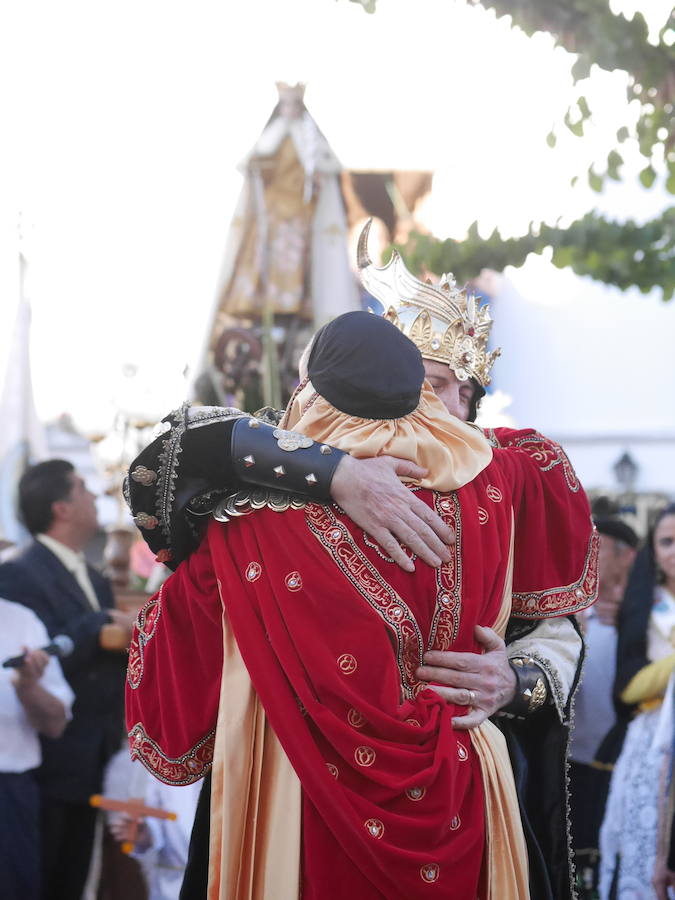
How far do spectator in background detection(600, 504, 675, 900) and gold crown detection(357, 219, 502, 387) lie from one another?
227cm

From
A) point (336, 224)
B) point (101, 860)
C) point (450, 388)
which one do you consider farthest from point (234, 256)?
point (450, 388)

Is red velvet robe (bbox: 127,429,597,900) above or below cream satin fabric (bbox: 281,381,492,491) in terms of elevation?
below

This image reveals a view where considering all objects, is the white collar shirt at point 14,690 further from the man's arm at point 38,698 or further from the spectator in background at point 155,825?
the spectator in background at point 155,825

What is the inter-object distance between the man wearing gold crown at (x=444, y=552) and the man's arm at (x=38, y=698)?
2054 millimetres

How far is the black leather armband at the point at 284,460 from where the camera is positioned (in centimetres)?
194

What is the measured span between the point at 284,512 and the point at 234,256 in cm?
954

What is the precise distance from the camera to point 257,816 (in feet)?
6.24

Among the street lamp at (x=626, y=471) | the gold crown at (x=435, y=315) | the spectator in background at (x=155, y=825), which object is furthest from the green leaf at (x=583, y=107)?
the street lamp at (x=626, y=471)

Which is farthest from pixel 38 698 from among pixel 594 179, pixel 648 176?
pixel 648 176

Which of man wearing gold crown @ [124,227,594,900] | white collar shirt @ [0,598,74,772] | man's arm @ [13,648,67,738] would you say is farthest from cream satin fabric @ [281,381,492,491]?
white collar shirt @ [0,598,74,772]

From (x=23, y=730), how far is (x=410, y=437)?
2737mm

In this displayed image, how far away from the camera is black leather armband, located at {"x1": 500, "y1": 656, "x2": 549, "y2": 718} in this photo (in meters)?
2.11

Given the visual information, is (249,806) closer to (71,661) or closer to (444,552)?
(444,552)

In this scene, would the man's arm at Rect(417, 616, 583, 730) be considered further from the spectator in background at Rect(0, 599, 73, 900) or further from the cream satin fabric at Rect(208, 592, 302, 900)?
the spectator in background at Rect(0, 599, 73, 900)
